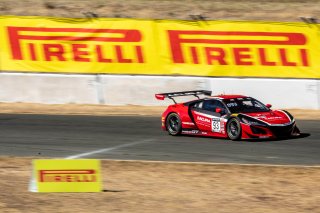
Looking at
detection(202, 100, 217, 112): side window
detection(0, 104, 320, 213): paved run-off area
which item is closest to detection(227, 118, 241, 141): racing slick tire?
detection(0, 104, 320, 213): paved run-off area

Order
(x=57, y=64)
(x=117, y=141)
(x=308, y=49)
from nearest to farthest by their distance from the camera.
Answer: (x=117, y=141) < (x=308, y=49) < (x=57, y=64)

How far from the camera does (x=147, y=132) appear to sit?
21.9 meters

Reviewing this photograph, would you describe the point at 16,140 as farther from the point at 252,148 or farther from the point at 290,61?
the point at 290,61

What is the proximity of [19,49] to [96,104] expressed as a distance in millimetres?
3369

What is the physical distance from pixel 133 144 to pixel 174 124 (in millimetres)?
1904

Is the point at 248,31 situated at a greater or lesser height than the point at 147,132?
greater

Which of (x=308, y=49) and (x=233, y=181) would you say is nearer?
(x=233, y=181)

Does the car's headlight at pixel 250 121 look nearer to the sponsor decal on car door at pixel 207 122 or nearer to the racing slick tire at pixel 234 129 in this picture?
the racing slick tire at pixel 234 129

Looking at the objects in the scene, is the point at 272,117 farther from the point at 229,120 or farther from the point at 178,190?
the point at 178,190

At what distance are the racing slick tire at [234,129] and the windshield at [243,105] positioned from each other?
0.38m

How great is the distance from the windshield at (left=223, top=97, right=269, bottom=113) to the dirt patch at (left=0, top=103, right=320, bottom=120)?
373 cm

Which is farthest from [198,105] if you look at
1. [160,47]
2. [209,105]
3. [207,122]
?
[160,47]

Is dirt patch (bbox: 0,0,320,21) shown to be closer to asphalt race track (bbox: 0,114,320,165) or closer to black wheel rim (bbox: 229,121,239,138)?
asphalt race track (bbox: 0,114,320,165)

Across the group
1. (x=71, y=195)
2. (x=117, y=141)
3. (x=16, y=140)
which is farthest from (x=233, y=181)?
(x=16, y=140)
